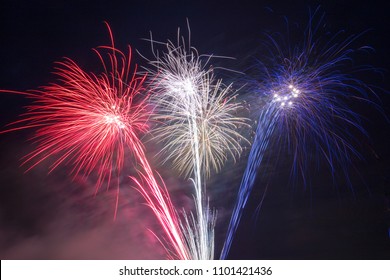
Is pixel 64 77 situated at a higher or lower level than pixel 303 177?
higher

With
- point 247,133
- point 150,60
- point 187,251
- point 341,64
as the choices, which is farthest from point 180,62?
point 187,251

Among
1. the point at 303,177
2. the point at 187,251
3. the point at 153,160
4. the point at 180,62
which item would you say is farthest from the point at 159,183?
the point at 303,177

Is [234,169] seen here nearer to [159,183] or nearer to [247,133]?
[247,133]

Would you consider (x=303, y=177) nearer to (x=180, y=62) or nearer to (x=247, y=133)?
(x=247, y=133)

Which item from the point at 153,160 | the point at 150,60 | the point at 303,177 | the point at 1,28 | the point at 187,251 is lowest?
the point at 187,251

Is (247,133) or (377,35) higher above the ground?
(377,35)

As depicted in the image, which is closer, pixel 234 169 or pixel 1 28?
pixel 234 169
